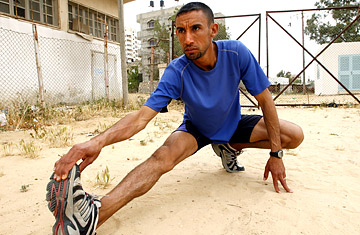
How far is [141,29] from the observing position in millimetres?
40688

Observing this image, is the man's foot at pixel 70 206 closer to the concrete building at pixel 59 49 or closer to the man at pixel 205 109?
the man at pixel 205 109

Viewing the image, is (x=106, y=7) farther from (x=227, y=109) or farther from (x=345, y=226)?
(x=345, y=226)

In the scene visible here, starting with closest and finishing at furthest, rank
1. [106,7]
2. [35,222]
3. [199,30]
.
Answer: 1. [35,222]
2. [199,30]
3. [106,7]

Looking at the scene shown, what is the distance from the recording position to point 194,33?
6.59 ft

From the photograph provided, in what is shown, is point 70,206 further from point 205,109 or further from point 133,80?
point 133,80

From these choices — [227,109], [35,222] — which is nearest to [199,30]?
[227,109]

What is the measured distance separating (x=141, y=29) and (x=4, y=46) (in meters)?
35.7

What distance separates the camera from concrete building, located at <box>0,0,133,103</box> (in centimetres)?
707

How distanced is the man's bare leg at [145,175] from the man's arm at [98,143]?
23cm

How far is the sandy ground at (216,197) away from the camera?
1.67 metres

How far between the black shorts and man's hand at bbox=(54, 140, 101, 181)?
3.05ft

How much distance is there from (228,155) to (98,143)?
4.47 ft

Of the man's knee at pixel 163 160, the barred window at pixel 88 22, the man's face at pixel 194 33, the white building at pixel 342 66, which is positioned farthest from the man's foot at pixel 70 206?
the white building at pixel 342 66

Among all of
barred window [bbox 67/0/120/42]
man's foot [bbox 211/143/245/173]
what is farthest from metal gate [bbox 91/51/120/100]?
man's foot [bbox 211/143/245/173]
